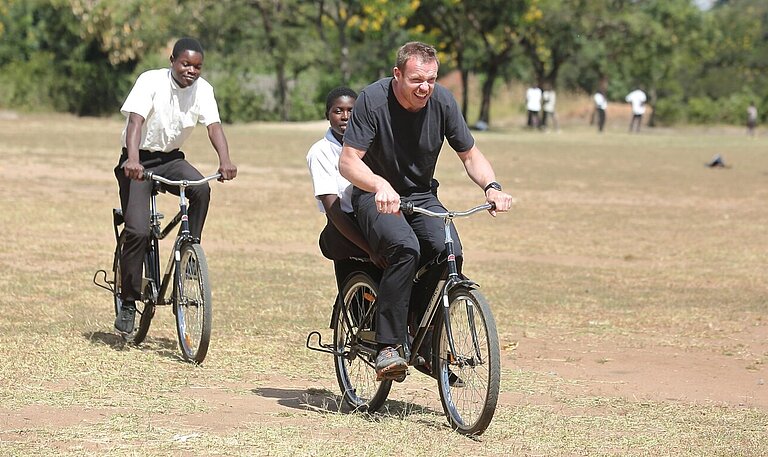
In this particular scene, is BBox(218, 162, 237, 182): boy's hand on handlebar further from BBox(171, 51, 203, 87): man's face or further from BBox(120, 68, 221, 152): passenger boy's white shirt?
BBox(171, 51, 203, 87): man's face

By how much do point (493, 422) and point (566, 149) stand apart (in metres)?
30.6

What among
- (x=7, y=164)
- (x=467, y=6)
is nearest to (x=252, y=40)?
(x=467, y=6)

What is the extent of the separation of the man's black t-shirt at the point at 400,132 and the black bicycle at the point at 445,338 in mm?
256

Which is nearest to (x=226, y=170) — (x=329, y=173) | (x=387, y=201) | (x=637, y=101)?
(x=329, y=173)

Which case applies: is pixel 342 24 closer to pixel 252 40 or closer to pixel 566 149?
pixel 252 40

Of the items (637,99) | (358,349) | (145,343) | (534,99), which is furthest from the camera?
(637,99)

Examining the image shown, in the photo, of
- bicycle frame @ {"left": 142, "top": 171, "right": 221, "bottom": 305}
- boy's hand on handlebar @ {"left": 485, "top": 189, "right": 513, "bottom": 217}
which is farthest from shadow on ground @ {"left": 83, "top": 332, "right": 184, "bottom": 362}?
boy's hand on handlebar @ {"left": 485, "top": 189, "right": 513, "bottom": 217}

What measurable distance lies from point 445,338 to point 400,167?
85 centimetres

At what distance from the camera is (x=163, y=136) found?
28.3 ft

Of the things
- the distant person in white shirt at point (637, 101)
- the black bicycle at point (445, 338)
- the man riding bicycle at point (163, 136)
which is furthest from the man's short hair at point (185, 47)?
the distant person in white shirt at point (637, 101)

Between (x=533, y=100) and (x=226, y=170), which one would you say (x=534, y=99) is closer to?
(x=533, y=100)

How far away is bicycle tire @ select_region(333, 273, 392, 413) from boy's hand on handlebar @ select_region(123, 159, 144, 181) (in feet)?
5.98

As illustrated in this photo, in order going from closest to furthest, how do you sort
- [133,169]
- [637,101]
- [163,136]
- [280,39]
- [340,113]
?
[340,113]
[133,169]
[163,136]
[280,39]
[637,101]

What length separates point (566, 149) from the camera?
36688mm
